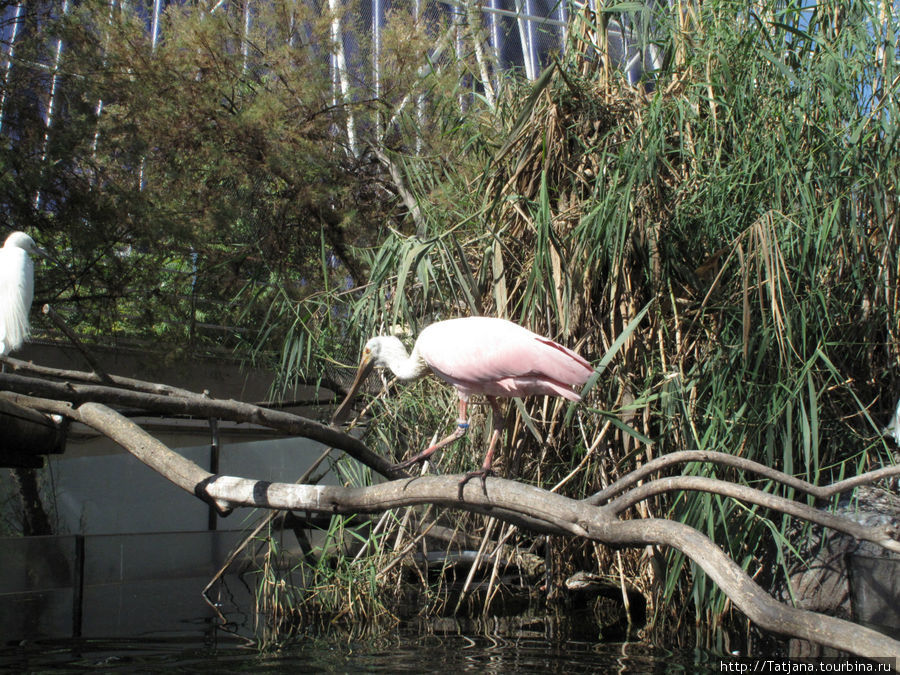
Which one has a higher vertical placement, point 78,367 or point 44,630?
point 78,367

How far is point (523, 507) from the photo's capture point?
2.48 meters

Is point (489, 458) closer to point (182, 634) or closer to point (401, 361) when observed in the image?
point (401, 361)

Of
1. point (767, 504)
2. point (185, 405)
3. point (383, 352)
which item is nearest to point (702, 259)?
point (383, 352)

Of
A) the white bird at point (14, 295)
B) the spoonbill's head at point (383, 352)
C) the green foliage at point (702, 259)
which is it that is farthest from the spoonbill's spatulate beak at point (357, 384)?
the white bird at point (14, 295)

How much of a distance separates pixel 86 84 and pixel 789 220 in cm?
491

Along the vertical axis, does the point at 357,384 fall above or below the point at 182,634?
above

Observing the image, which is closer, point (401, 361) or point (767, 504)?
point (767, 504)

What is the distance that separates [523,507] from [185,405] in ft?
4.08

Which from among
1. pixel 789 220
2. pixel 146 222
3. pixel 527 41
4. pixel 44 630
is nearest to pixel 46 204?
pixel 146 222

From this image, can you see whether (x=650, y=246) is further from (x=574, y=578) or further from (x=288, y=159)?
(x=288, y=159)

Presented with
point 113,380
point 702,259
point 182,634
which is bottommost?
point 182,634

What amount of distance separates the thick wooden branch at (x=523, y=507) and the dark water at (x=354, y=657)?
3.65ft

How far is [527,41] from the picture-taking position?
49.8 ft

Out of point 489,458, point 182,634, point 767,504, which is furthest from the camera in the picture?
point 182,634
